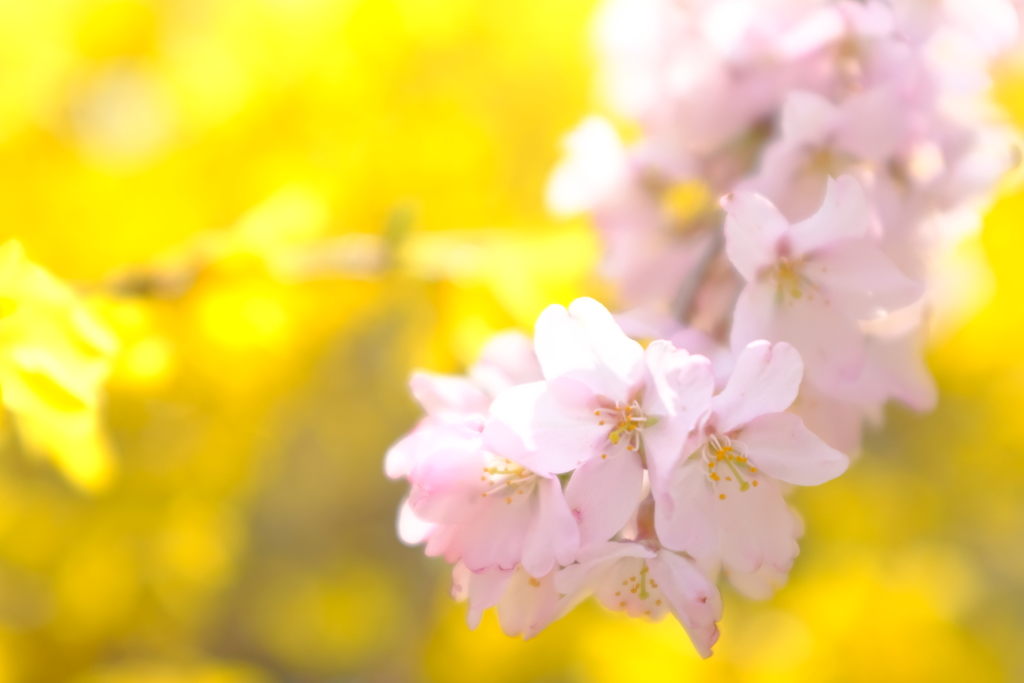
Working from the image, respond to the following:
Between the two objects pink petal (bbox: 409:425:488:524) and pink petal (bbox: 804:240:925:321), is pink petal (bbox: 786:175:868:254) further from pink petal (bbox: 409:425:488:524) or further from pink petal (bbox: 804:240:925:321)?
pink petal (bbox: 409:425:488:524)

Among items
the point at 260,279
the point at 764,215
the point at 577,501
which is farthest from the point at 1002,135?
the point at 260,279

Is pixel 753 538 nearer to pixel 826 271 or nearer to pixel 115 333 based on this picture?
pixel 826 271

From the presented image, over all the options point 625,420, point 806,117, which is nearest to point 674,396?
point 625,420

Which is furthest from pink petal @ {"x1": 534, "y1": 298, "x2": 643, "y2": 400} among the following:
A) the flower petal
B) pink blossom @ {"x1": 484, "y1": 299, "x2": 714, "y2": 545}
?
the flower petal

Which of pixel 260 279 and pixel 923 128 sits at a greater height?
pixel 260 279

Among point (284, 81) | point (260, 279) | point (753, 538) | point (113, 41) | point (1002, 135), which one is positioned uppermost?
point (113, 41)

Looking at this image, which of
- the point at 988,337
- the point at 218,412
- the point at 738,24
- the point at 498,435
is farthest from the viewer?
the point at 988,337
